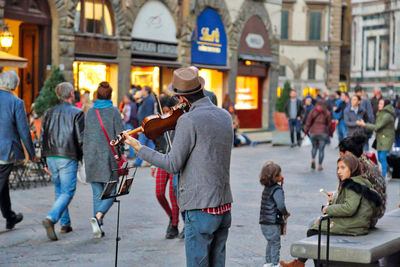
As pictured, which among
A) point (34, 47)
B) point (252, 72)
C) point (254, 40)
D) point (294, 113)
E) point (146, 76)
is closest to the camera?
point (34, 47)

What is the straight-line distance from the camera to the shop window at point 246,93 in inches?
1216

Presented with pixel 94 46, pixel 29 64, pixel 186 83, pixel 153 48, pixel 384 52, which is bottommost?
pixel 186 83

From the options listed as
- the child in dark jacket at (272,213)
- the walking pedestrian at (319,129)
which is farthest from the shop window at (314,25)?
the child in dark jacket at (272,213)

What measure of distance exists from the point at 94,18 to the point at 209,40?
6.66 m

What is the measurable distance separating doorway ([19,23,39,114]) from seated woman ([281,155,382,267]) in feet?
50.7

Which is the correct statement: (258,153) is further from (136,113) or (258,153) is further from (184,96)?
(184,96)

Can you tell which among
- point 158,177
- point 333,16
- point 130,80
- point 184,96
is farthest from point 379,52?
point 184,96

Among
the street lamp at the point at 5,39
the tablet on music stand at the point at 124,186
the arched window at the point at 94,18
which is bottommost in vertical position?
the tablet on music stand at the point at 124,186

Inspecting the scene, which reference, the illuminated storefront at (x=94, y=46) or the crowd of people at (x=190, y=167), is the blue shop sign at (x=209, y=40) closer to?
the illuminated storefront at (x=94, y=46)

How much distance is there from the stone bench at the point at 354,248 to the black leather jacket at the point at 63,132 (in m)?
3.45

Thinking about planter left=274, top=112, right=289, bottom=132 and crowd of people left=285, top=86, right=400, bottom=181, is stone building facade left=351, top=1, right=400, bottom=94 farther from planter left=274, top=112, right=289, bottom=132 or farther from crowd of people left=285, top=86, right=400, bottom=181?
crowd of people left=285, top=86, right=400, bottom=181

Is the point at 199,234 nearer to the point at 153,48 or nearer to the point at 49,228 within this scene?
the point at 49,228

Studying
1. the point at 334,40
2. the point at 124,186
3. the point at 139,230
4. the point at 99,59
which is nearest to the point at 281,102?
the point at 99,59

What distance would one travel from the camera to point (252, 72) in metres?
31.4
